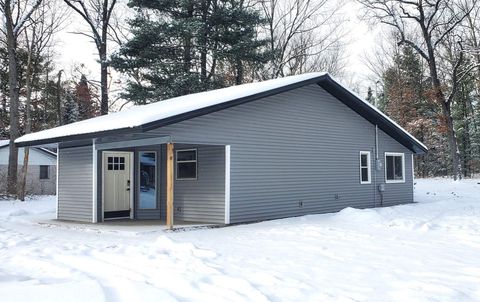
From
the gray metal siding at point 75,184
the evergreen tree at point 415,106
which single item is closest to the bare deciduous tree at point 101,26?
the gray metal siding at point 75,184

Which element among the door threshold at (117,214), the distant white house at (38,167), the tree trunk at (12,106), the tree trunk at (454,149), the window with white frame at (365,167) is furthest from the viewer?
the tree trunk at (454,149)

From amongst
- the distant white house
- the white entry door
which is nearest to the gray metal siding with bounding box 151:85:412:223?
the white entry door

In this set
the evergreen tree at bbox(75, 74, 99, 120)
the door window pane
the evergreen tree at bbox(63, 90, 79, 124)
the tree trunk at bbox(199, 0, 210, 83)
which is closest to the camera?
the door window pane

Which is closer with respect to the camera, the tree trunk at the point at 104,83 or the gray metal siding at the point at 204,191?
the gray metal siding at the point at 204,191

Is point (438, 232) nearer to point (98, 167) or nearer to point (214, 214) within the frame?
point (214, 214)

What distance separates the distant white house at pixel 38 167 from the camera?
2661cm

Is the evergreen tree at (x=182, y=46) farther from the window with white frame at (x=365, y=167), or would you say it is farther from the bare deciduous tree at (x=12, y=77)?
the window with white frame at (x=365, y=167)

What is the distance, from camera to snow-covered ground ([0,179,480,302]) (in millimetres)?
5059

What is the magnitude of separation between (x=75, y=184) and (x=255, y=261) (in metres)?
8.07

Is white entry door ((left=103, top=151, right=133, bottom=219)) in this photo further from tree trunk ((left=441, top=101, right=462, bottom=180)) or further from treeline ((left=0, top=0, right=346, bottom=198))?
tree trunk ((left=441, top=101, right=462, bottom=180))

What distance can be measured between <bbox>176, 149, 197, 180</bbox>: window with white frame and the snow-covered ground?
2348mm

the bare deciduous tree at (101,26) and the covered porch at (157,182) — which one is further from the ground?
the bare deciduous tree at (101,26)

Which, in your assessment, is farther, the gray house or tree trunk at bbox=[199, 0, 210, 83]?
tree trunk at bbox=[199, 0, 210, 83]

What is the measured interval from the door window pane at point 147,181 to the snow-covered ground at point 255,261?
1.96m
